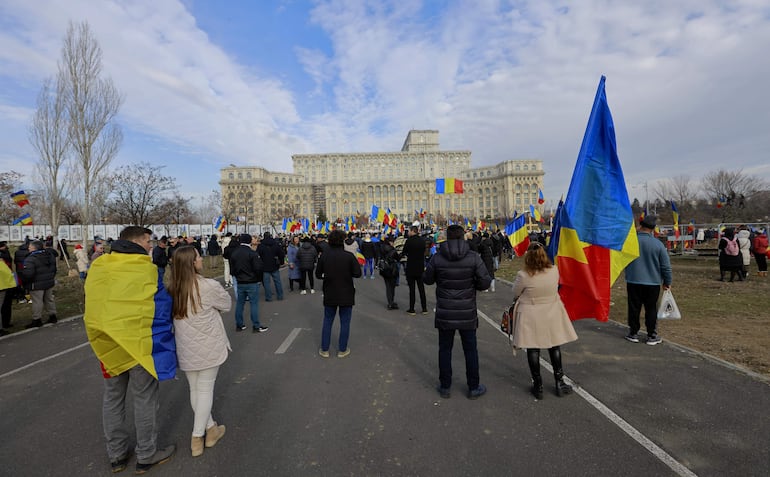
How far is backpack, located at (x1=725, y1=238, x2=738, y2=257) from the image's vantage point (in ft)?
37.6

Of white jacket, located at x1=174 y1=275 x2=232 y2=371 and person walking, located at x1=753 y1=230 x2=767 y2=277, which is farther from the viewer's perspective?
person walking, located at x1=753 y1=230 x2=767 y2=277

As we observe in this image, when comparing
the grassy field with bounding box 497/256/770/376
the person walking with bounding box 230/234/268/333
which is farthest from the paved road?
the person walking with bounding box 230/234/268/333

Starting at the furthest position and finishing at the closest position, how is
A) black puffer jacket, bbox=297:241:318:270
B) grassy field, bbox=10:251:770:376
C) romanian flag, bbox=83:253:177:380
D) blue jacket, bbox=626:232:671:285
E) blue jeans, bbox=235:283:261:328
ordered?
black puffer jacket, bbox=297:241:318:270 < blue jeans, bbox=235:283:261:328 < blue jacket, bbox=626:232:671:285 < grassy field, bbox=10:251:770:376 < romanian flag, bbox=83:253:177:380

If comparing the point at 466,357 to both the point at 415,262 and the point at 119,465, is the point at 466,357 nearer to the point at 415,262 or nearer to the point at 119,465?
the point at 119,465

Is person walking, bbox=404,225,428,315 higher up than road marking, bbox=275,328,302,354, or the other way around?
person walking, bbox=404,225,428,315

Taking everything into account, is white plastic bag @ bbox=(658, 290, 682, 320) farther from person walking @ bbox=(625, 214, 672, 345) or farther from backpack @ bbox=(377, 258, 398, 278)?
backpack @ bbox=(377, 258, 398, 278)

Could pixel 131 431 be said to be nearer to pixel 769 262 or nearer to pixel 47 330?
pixel 47 330

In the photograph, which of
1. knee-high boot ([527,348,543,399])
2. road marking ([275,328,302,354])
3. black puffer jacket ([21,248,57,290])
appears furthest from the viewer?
black puffer jacket ([21,248,57,290])

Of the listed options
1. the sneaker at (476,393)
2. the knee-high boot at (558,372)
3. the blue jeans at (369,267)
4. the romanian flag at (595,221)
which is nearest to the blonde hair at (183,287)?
the sneaker at (476,393)

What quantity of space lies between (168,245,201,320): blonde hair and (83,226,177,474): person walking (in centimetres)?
7

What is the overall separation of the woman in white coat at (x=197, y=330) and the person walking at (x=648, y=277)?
20.2 ft

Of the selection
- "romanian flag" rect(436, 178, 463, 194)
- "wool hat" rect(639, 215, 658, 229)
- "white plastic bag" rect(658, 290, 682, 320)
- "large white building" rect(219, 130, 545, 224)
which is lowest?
"white plastic bag" rect(658, 290, 682, 320)

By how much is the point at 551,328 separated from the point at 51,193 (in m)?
31.6

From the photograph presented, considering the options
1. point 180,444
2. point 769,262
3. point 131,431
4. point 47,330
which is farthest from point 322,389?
point 769,262
